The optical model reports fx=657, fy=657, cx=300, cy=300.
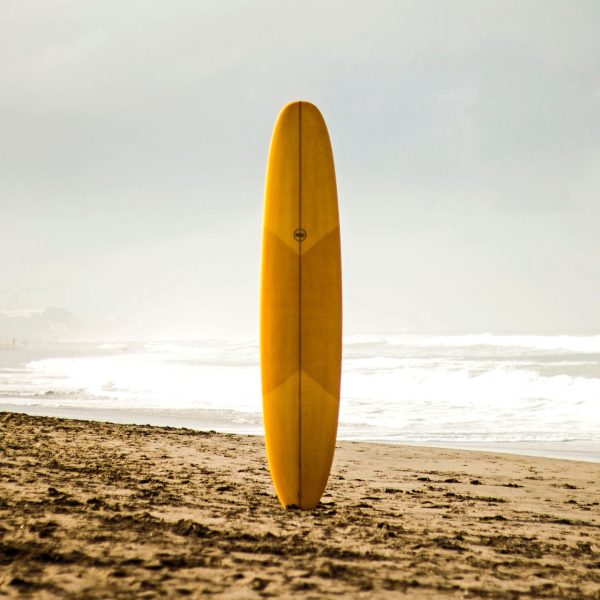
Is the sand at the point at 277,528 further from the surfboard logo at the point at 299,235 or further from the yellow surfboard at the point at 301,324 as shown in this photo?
the surfboard logo at the point at 299,235

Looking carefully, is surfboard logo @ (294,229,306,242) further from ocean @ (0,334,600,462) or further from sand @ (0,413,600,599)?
ocean @ (0,334,600,462)

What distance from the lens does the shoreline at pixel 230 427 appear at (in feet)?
22.4

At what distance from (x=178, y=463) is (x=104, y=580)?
2.99 metres

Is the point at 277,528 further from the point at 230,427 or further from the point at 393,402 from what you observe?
the point at 393,402

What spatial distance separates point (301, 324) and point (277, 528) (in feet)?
4.12

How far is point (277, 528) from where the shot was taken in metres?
3.30

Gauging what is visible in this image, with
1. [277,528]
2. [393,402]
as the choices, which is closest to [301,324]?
[277,528]

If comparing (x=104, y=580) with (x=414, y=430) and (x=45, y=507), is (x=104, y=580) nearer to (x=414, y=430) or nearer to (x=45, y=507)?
(x=45, y=507)

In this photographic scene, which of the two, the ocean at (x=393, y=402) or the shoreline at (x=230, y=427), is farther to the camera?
the ocean at (x=393, y=402)

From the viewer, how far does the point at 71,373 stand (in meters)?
17.2

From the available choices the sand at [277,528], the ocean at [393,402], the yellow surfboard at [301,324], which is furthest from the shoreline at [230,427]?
the yellow surfboard at [301,324]

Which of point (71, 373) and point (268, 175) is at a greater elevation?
point (268, 175)

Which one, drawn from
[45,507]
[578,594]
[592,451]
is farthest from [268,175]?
[592,451]

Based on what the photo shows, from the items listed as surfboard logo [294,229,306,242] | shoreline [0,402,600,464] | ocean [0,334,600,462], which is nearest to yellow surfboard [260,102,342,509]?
surfboard logo [294,229,306,242]
